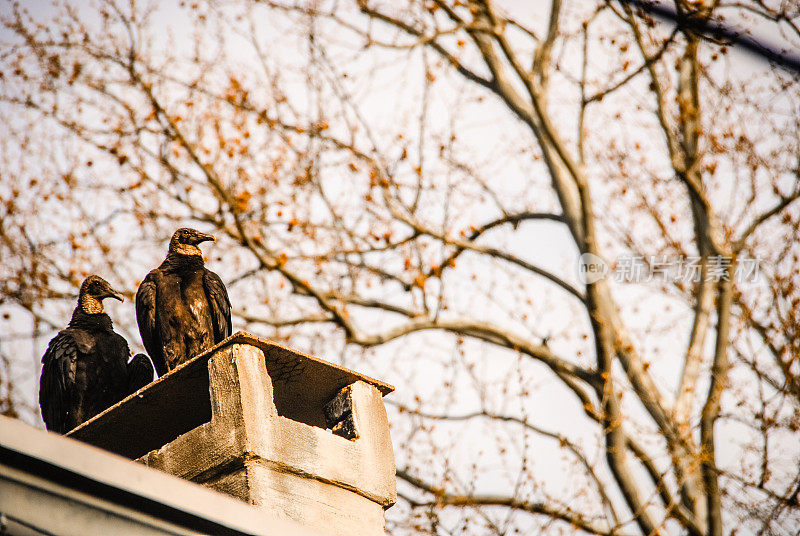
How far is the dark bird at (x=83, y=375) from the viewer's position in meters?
4.51

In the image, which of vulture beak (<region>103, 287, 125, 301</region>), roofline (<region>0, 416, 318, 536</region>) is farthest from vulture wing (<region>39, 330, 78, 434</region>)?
roofline (<region>0, 416, 318, 536</region>)

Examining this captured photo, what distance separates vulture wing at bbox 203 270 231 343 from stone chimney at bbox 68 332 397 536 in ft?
2.22

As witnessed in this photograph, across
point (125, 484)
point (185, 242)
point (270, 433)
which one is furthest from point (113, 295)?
point (125, 484)

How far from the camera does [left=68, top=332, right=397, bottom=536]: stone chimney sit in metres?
3.24

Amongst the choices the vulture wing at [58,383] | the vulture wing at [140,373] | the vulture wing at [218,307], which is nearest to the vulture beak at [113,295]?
the vulture wing at [58,383]

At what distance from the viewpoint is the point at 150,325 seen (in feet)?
14.3

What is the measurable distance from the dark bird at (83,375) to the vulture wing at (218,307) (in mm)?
468

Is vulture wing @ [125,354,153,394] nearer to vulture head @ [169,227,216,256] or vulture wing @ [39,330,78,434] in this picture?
vulture wing @ [39,330,78,434]

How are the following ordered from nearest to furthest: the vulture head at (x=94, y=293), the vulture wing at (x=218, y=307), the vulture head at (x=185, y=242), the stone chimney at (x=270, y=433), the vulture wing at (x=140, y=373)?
1. the stone chimney at (x=270, y=433)
2. the vulture wing at (x=218, y=307)
3. the vulture wing at (x=140, y=373)
4. the vulture head at (x=185, y=242)
5. the vulture head at (x=94, y=293)

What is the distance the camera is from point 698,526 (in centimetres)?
791

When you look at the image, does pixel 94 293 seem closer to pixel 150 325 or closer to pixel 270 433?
pixel 150 325

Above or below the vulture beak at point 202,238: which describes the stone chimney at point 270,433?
below

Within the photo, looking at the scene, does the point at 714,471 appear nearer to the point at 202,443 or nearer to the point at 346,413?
the point at 346,413

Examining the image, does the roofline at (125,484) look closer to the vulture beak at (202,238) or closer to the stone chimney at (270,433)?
the stone chimney at (270,433)
